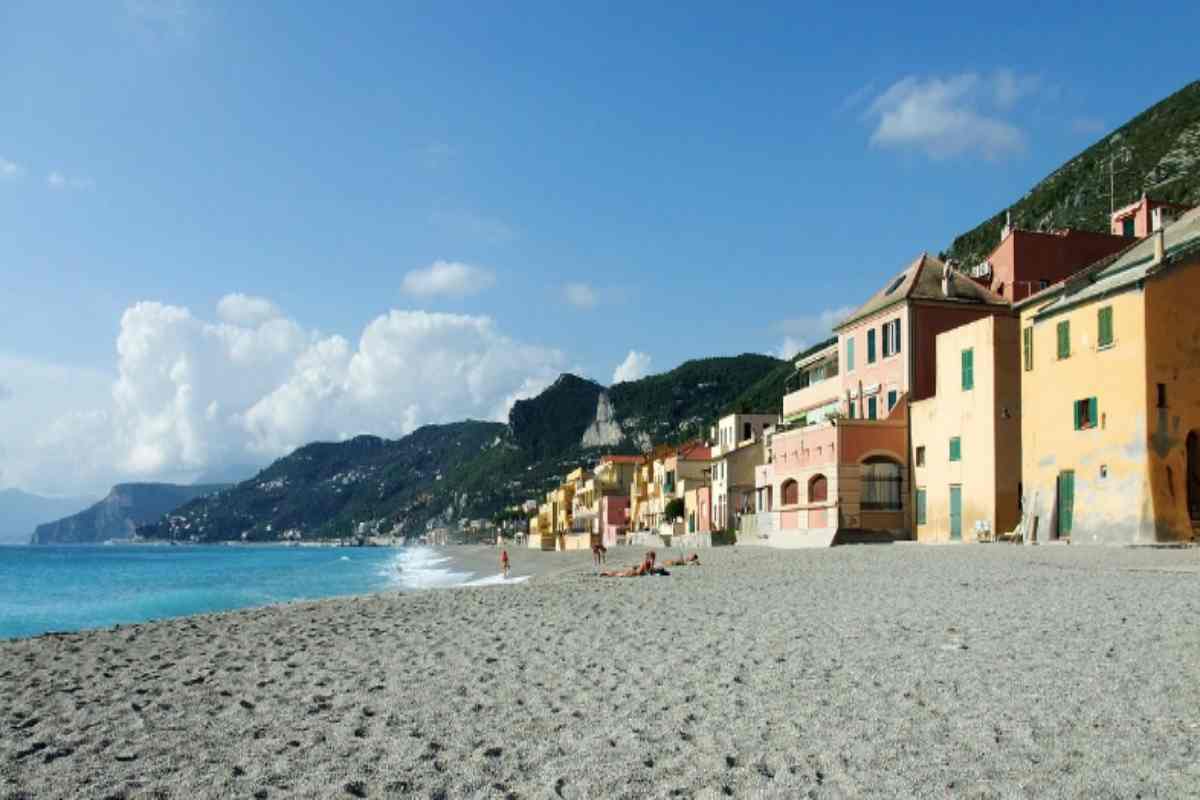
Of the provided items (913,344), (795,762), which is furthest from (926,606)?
(913,344)

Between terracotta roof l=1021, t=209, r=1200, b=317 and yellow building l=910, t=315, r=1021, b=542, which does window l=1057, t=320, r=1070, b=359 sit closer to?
terracotta roof l=1021, t=209, r=1200, b=317

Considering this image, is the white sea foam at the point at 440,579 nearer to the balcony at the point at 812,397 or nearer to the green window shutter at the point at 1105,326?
the balcony at the point at 812,397

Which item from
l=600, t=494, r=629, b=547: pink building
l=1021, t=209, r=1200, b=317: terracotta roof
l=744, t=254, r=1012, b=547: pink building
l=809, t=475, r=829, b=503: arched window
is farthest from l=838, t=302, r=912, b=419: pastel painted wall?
l=600, t=494, r=629, b=547: pink building

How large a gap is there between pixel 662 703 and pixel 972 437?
89.8 feet

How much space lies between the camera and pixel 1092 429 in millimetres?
27703

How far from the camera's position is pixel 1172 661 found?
10.2m

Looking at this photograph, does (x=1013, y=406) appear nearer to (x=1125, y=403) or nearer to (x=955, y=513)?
(x=955, y=513)

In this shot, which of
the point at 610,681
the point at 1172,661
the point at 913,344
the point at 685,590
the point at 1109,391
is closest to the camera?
the point at 1172,661

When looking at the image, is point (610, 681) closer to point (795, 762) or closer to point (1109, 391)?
point (795, 762)

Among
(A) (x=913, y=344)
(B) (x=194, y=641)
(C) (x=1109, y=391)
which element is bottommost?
(B) (x=194, y=641)

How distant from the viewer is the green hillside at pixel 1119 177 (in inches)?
3334

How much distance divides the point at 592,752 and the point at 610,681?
9.79 feet

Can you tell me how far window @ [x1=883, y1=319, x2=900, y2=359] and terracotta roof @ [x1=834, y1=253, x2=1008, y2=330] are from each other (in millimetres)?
766

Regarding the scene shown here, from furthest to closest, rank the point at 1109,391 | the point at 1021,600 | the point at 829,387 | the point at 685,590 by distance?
1. the point at 829,387
2. the point at 1109,391
3. the point at 685,590
4. the point at 1021,600
